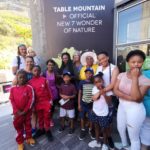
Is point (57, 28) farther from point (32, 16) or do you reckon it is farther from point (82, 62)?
point (82, 62)

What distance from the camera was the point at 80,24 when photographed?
3889 millimetres

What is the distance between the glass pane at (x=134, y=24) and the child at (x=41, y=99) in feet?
6.03

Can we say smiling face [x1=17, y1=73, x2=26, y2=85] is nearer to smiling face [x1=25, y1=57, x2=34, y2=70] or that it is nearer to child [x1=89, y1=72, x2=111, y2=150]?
smiling face [x1=25, y1=57, x2=34, y2=70]

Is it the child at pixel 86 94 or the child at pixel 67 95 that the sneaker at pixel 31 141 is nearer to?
the child at pixel 67 95

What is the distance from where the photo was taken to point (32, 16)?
4148mm

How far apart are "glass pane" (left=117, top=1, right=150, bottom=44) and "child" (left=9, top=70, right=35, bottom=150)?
213 cm

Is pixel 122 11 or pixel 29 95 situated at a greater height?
pixel 122 11

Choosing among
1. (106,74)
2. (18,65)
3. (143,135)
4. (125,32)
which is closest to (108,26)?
(125,32)

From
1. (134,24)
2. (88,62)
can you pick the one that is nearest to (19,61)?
(88,62)

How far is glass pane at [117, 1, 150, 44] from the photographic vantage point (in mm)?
3164

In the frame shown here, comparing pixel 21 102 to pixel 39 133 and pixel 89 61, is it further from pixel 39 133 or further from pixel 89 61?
pixel 89 61

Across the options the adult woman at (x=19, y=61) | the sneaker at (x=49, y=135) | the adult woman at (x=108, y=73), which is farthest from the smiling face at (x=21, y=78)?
the adult woman at (x=108, y=73)

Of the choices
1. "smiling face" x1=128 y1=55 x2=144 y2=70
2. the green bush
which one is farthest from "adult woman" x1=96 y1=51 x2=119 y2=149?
the green bush

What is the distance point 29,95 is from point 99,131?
50.8 inches
